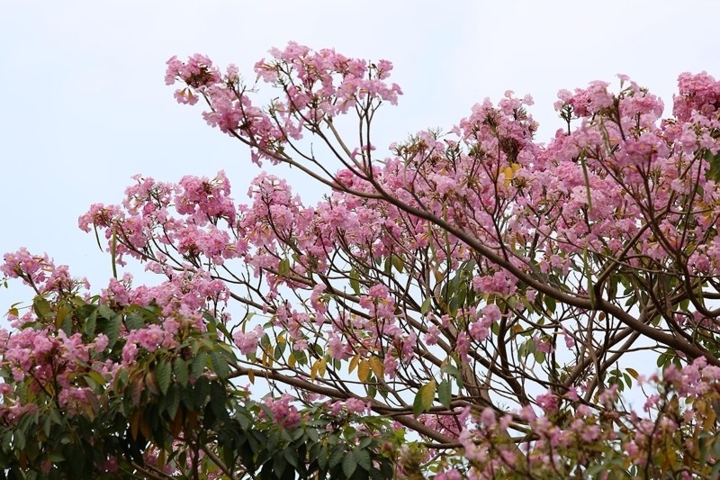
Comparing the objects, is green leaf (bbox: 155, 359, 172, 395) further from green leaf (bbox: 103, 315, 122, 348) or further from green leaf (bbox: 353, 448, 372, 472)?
green leaf (bbox: 353, 448, 372, 472)

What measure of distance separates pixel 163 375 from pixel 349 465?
83cm

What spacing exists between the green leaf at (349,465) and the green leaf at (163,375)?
79cm

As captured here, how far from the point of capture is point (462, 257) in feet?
19.7

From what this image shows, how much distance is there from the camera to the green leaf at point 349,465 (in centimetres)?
429

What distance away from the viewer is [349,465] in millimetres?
4332

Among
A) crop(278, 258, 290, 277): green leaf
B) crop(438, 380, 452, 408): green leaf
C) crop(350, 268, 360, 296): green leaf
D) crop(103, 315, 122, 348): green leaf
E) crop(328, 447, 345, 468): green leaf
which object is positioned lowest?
crop(328, 447, 345, 468): green leaf

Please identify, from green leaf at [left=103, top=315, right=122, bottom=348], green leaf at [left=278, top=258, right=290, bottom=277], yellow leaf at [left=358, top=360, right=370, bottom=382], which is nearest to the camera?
green leaf at [left=103, top=315, right=122, bottom=348]

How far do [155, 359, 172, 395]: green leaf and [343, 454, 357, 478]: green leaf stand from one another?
0.79 m

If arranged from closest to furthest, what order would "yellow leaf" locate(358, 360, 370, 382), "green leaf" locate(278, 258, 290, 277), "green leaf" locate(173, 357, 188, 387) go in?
"green leaf" locate(173, 357, 188, 387)
"yellow leaf" locate(358, 360, 370, 382)
"green leaf" locate(278, 258, 290, 277)

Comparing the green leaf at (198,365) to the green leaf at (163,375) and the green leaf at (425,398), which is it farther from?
the green leaf at (425,398)

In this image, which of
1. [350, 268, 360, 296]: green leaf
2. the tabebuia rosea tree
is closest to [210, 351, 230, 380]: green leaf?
the tabebuia rosea tree

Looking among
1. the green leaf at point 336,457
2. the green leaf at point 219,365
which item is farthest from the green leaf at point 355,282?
the green leaf at point 219,365

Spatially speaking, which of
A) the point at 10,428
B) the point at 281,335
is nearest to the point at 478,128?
the point at 281,335

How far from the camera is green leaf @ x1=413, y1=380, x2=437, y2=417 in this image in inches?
172
